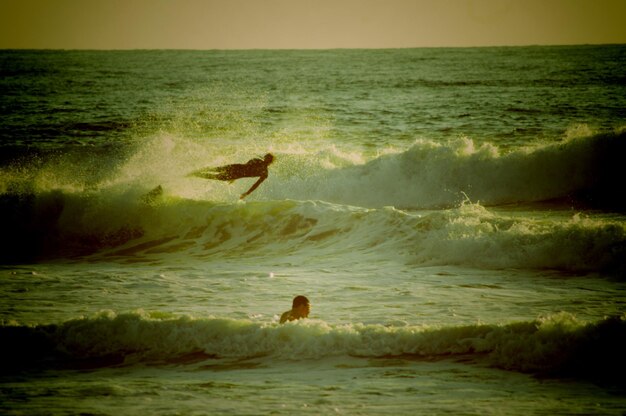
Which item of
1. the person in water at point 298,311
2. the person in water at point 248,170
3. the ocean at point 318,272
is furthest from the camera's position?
the person in water at point 248,170

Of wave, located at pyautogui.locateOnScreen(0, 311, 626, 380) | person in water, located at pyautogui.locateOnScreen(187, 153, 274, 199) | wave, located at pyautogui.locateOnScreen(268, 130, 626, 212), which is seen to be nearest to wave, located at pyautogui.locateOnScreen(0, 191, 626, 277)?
person in water, located at pyautogui.locateOnScreen(187, 153, 274, 199)

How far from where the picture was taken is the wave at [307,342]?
25.2ft

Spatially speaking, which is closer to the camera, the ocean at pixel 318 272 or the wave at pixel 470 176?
the ocean at pixel 318 272

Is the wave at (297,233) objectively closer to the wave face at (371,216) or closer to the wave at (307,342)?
the wave face at (371,216)

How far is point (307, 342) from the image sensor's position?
26.8 feet

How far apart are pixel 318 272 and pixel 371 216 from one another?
10.9 feet

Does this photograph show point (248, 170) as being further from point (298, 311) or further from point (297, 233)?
point (298, 311)

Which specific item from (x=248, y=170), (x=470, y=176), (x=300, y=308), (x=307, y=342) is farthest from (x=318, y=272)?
(x=470, y=176)

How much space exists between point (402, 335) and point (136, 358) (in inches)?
128

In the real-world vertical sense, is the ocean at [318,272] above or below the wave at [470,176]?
below

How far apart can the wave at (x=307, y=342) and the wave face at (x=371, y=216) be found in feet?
14.9

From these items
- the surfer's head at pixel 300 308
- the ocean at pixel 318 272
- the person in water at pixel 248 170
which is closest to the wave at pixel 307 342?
the ocean at pixel 318 272

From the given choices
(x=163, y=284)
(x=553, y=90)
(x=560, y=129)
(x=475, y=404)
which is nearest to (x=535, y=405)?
(x=475, y=404)

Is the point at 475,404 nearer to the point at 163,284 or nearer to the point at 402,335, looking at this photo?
the point at 402,335
